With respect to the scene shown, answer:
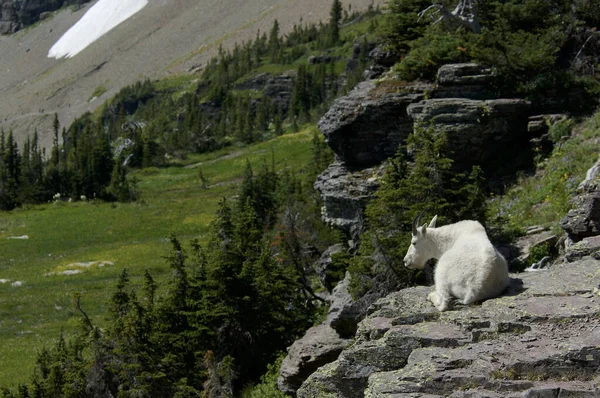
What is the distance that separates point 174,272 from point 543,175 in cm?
1159

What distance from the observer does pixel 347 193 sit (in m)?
19.7

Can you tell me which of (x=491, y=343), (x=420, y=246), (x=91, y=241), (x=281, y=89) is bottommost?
(x=91, y=241)

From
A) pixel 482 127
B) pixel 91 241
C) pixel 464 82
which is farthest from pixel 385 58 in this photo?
pixel 91 241

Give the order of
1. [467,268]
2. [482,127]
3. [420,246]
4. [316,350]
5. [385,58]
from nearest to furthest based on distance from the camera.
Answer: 1. [467,268]
2. [420,246]
3. [316,350]
4. [482,127]
5. [385,58]

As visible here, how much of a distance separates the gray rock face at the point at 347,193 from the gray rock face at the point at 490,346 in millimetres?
10014

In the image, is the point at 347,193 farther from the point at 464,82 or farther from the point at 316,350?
the point at 316,350

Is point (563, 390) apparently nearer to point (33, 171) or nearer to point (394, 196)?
point (394, 196)

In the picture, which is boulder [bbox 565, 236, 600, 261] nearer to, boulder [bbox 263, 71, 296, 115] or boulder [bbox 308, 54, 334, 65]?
boulder [bbox 263, 71, 296, 115]

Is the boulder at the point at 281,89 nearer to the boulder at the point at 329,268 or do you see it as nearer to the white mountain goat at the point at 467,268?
the boulder at the point at 329,268

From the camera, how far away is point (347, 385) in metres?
9.19

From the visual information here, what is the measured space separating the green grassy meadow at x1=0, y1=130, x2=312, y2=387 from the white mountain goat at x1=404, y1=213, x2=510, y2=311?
1414 cm

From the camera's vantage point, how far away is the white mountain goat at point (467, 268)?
8.34 m

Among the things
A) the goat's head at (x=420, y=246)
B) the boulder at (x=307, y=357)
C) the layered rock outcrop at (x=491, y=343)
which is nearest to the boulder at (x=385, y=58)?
the layered rock outcrop at (x=491, y=343)

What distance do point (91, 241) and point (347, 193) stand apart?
145 ft
